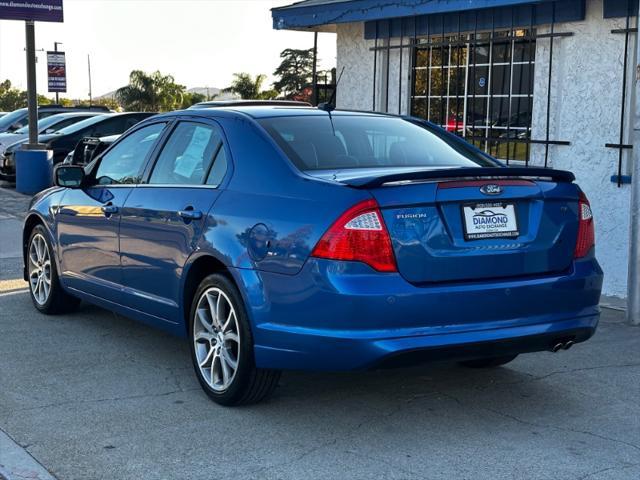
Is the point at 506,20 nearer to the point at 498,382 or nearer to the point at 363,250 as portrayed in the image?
the point at 498,382

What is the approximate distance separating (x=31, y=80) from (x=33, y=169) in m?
1.57

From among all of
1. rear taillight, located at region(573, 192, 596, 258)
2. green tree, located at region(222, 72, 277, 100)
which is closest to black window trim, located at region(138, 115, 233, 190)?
rear taillight, located at region(573, 192, 596, 258)

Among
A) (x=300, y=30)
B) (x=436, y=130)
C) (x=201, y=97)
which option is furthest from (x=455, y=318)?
(x=201, y=97)

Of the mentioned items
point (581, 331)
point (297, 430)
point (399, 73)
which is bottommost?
point (297, 430)

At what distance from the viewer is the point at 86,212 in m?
6.79

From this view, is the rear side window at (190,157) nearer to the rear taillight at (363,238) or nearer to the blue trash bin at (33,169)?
the rear taillight at (363,238)

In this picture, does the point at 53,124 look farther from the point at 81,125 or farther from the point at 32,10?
the point at 32,10

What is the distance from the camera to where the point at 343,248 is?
4.54m

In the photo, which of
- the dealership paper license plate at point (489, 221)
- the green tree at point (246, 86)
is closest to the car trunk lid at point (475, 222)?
the dealership paper license plate at point (489, 221)

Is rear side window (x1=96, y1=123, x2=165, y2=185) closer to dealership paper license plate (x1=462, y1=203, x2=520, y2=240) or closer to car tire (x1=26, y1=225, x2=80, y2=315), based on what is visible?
car tire (x1=26, y1=225, x2=80, y2=315)

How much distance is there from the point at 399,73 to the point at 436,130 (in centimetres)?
512

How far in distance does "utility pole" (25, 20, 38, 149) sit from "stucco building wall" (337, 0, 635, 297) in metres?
10.4

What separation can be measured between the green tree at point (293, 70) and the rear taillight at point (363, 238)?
67.1 metres

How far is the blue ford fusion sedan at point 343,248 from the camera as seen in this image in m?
4.55
